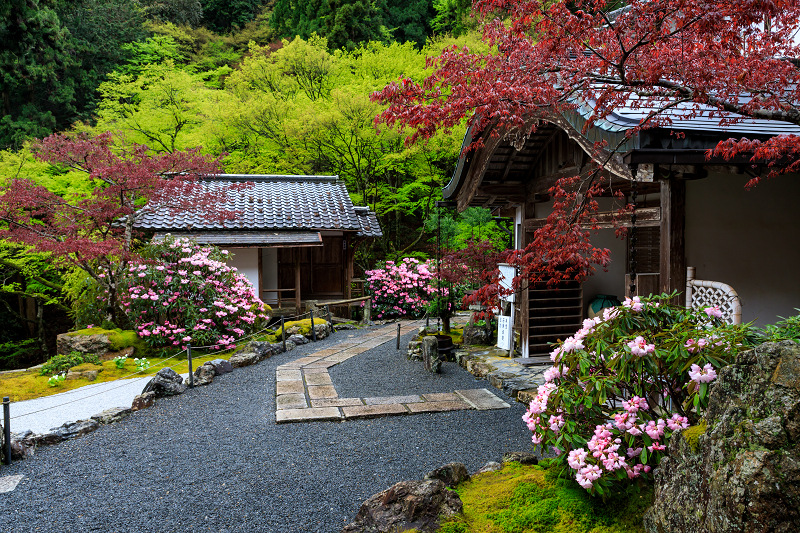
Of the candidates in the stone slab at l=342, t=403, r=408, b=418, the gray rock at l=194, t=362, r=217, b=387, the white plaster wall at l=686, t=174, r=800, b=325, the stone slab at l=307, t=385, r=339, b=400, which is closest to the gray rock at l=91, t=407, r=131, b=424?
the gray rock at l=194, t=362, r=217, b=387

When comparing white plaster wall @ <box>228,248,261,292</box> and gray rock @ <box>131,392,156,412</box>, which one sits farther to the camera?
white plaster wall @ <box>228,248,261,292</box>

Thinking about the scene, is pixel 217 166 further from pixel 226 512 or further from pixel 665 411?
pixel 665 411

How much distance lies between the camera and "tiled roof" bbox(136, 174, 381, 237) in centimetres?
1391

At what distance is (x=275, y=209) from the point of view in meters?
15.0

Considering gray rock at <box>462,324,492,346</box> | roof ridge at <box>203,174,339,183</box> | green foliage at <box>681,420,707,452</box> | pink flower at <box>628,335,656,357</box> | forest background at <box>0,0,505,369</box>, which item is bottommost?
gray rock at <box>462,324,492,346</box>

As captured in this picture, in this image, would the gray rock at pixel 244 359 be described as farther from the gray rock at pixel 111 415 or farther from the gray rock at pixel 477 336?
the gray rock at pixel 477 336

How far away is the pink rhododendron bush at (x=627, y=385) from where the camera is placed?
264 cm

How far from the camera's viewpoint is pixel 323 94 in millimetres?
18016

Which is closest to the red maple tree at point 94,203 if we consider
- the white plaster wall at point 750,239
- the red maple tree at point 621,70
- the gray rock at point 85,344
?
the gray rock at point 85,344

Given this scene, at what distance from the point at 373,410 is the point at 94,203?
291 inches

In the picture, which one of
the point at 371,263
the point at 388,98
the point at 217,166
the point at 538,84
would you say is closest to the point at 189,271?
the point at 217,166

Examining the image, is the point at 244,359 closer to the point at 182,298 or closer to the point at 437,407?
the point at 182,298

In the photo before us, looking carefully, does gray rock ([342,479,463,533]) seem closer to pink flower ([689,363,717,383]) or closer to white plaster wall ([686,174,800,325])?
pink flower ([689,363,717,383])

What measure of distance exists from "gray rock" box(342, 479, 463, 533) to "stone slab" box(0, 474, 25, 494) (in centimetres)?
337
